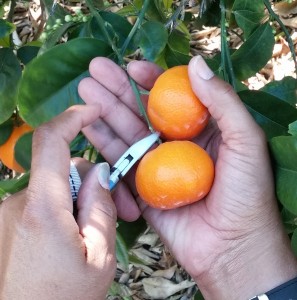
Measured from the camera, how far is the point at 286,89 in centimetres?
128

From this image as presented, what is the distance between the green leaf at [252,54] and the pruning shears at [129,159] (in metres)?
0.25

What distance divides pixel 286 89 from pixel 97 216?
54cm

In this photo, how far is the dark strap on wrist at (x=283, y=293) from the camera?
1.12 m

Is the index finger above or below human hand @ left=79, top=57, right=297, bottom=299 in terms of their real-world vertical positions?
above

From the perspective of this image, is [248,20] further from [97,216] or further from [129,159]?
[97,216]

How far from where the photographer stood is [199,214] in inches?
46.6

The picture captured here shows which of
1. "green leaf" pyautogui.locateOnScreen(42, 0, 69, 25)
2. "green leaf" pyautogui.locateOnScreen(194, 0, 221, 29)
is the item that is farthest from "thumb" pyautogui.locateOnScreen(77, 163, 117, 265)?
"green leaf" pyautogui.locateOnScreen(194, 0, 221, 29)

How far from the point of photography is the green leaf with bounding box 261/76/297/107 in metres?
1.27

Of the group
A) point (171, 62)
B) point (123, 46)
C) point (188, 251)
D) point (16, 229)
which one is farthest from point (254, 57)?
point (16, 229)

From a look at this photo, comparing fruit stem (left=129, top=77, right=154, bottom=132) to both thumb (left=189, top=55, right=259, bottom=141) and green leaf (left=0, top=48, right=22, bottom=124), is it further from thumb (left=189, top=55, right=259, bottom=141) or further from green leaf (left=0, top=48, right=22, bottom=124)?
green leaf (left=0, top=48, right=22, bottom=124)

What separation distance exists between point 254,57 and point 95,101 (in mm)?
340

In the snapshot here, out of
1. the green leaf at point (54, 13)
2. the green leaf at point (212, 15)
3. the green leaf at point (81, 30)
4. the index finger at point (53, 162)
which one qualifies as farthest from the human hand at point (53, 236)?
the green leaf at point (212, 15)

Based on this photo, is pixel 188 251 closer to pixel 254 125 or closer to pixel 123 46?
pixel 254 125

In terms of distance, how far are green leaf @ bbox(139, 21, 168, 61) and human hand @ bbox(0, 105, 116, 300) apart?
23 cm
